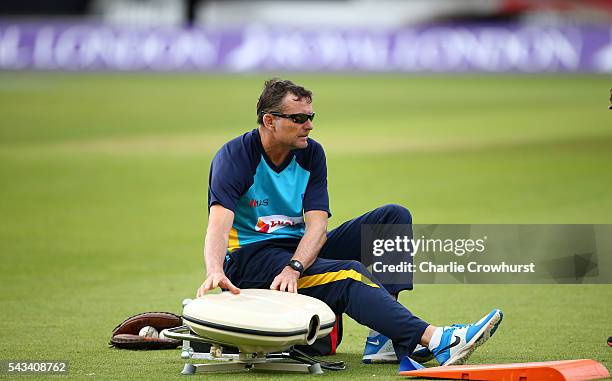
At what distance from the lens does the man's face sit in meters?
Answer: 6.86

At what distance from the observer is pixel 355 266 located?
668 centimetres

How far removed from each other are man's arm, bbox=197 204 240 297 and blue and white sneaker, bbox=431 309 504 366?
1192mm

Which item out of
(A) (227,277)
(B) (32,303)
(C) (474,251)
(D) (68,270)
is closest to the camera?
(A) (227,277)

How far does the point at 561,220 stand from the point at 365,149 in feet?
28.5

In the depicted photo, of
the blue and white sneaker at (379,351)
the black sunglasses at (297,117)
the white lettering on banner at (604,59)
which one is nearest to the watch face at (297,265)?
the blue and white sneaker at (379,351)

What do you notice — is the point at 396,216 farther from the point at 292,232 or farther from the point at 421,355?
the point at 421,355

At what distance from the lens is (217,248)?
21.5 feet

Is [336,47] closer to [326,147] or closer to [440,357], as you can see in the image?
[326,147]

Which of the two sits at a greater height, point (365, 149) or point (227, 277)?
point (365, 149)

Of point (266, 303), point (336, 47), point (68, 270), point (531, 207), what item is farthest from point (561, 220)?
point (336, 47)

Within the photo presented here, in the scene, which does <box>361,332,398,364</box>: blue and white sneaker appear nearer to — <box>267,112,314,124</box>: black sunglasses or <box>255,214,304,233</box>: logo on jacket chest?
<box>255,214,304,233</box>: logo on jacket chest

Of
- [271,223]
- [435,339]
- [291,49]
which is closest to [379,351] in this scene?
[435,339]

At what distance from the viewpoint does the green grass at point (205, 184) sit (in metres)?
8.02

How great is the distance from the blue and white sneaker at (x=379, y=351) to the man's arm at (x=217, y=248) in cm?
94
